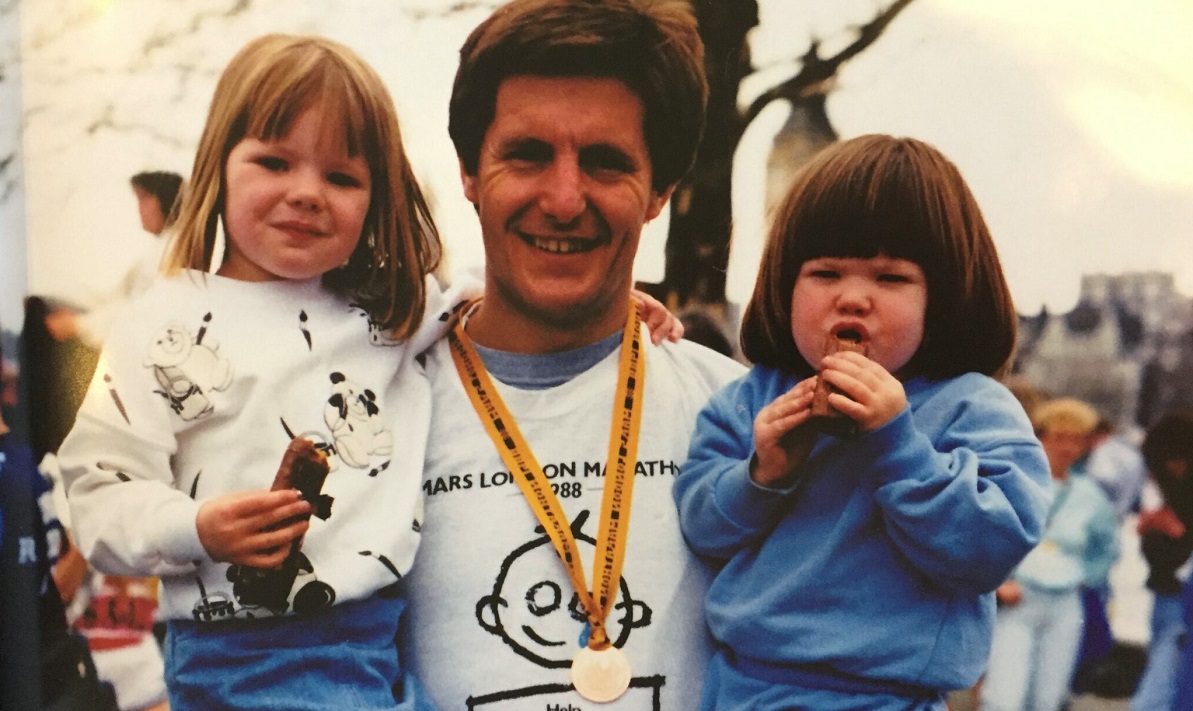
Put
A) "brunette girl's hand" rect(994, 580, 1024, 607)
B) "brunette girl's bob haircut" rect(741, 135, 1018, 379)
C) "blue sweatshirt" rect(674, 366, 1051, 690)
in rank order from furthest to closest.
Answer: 1. "brunette girl's hand" rect(994, 580, 1024, 607)
2. "brunette girl's bob haircut" rect(741, 135, 1018, 379)
3. "blue sweatshirt" rect(674, 366, 1051, 690)

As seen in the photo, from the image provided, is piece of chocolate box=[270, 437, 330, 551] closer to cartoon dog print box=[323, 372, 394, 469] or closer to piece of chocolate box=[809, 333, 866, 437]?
cartoon dog print box=[323, 372, 394, 469]

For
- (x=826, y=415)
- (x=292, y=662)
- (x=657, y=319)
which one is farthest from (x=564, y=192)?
(x=292, y=662)

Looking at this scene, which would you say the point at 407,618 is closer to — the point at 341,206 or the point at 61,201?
the point at 341,206

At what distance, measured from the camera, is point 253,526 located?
6.51 feet

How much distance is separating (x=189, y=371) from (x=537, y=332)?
2.51 feet

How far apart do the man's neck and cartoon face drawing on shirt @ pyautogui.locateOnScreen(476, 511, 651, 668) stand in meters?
0.42

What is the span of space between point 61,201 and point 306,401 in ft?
2.84

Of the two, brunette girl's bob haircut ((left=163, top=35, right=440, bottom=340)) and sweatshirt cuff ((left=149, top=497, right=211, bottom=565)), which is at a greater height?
brunette girl's bob haircut ((left=163, top=35, right=440, bottom=340))

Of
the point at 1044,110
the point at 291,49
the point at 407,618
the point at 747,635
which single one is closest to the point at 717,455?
the point at 747,635

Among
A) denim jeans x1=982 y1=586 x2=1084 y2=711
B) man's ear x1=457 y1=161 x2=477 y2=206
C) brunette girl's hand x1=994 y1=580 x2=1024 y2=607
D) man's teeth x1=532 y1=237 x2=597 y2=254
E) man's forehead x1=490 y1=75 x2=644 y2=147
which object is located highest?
man's forehead x1=490 y1=75 x2=644 y2=147

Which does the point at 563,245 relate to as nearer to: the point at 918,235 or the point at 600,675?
the point at 918,235

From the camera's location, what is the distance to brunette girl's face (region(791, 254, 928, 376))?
1.90 m

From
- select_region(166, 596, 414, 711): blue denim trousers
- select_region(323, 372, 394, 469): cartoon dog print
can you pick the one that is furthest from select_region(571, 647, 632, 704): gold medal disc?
select_region(323, 372, 394, 469): cartoon dog print

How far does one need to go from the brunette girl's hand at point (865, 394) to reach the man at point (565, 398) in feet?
1.32
